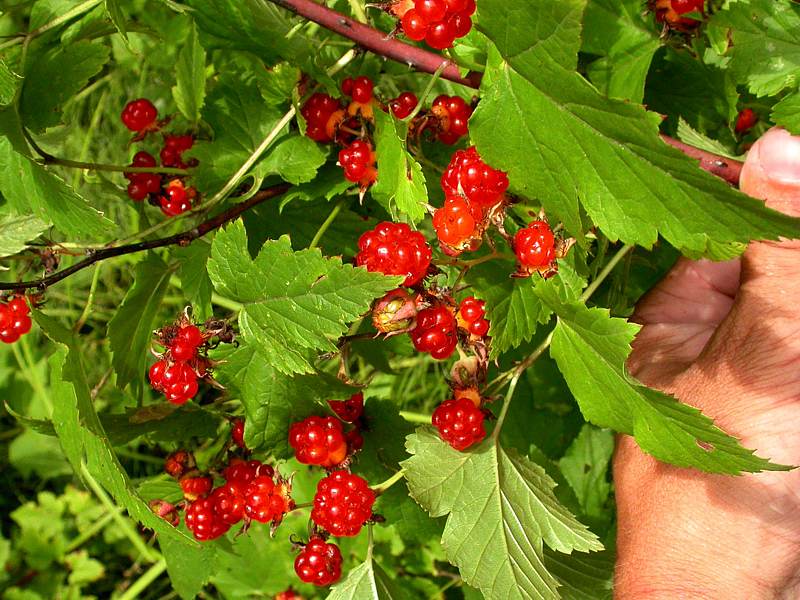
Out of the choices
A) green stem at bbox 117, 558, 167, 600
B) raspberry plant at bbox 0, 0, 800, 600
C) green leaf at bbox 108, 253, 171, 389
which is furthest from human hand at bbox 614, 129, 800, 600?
green stem at bbox 117, 558, 167, 600

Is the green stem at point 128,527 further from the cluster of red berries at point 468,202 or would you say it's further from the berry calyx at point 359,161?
the cluster of red berries at point 468,202

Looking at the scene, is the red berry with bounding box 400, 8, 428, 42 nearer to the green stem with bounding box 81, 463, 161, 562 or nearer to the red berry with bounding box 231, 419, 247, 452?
the red berry with bounding box 231, 419, 247, 452

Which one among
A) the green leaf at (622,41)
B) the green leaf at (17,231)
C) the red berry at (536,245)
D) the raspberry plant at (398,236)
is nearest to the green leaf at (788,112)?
the raspberry plant at (398,236)

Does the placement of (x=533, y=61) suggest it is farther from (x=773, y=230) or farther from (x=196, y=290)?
(x=196, y=290)

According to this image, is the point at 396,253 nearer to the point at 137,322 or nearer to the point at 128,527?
the point at 137,322

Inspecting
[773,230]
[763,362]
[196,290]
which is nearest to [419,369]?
[196,290]
